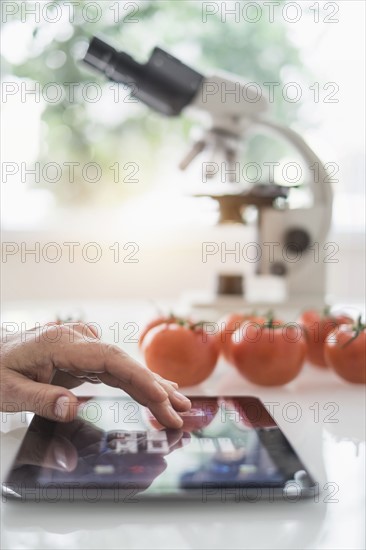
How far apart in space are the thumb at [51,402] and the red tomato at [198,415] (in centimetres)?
9

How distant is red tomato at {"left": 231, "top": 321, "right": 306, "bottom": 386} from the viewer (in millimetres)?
972

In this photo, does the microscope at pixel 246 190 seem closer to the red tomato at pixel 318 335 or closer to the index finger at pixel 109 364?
the red tomato at pixel 318 335

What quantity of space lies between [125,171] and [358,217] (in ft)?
3.84

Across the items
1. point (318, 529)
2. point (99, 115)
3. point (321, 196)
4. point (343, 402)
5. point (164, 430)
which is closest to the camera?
point (318, 529)

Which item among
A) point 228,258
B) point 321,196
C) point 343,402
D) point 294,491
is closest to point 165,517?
point 294,491

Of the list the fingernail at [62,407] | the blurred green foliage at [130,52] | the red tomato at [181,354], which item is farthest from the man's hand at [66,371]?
the blurred green foliage at [130,52]

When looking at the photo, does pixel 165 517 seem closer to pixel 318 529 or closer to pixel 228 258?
pixel 318 529

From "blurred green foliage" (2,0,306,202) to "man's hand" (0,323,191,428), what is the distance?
2548mm

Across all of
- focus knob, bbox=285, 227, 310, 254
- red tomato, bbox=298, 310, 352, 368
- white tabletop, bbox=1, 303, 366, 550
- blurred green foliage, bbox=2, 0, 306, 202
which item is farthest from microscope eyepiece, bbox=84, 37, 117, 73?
blurred green foliage, bbox=2, 0, 306, 202

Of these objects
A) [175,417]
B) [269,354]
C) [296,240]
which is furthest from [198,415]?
[296,240]

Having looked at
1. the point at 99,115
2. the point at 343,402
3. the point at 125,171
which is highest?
the point at 99,115

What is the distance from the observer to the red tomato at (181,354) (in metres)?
0.97

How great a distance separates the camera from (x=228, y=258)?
10.9 ft

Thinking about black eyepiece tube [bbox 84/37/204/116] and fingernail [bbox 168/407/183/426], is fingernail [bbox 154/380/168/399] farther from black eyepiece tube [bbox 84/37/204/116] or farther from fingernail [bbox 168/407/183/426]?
black eyepiece tube [bbox 84/37/204/116]
